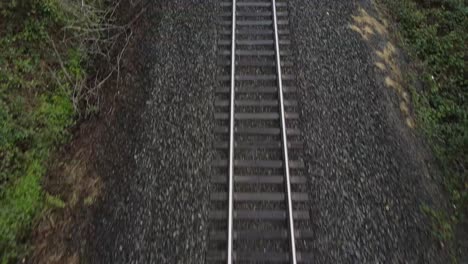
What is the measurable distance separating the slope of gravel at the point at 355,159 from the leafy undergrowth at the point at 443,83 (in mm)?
458

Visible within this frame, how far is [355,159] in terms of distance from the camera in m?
6.07

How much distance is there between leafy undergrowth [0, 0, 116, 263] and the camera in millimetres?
A: 5605

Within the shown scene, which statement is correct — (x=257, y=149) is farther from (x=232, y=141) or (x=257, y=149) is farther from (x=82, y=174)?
(x=82, y=174)

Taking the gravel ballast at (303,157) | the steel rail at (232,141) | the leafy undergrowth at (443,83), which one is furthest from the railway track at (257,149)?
the leafy undergrowth at (443,83)

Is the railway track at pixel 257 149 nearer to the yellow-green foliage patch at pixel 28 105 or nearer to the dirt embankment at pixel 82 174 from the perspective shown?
the dirt embankment at pixel 82 174

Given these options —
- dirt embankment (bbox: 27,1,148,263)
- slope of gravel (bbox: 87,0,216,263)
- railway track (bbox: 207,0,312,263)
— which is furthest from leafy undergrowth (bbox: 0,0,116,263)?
railway track (bbox: 207,0,312,263)

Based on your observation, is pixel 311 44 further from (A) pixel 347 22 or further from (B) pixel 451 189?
(B) pixel 451 189

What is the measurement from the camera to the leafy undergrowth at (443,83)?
20.5 feet

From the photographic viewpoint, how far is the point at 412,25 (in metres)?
8.84

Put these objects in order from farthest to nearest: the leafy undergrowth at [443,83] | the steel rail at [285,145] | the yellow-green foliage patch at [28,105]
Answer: the leafy undergrowth at [443,83]
the yellow-green foliage patch at [28,105]
the steel rail at [285,145]

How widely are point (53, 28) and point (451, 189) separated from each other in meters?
6.97

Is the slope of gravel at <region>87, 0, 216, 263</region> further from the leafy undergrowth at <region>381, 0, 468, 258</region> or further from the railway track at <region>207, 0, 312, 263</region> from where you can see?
the leafy undergrowth at <region>381, 0, 468, 258</region>

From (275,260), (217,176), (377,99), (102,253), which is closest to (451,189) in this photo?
(377,99)

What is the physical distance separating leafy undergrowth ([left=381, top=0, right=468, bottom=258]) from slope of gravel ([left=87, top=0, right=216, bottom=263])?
3280 millimetres
